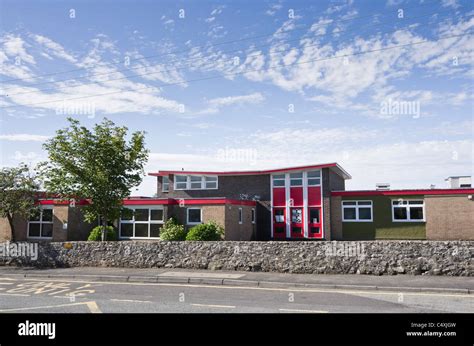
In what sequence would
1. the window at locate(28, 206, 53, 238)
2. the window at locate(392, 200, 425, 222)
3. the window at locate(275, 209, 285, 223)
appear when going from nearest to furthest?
the window at locate(28, 206, 53, 238), the window at locate(392, 200, 425, 222), the window at locate(275, 209, 285, 223)

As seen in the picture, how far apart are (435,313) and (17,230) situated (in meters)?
25.9

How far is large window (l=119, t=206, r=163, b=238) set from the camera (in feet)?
86.3

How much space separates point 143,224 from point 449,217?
2050cm

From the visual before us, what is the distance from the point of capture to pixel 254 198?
3183 cm

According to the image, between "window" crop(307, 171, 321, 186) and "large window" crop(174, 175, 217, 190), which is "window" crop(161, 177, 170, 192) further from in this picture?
"window" crop(307, 171, 321, 186)

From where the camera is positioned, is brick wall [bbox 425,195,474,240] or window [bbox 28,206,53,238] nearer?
brick wall [bbox 425,195,474,240]

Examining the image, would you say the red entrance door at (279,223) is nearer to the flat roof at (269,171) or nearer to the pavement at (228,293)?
the flat roof at (269,171)

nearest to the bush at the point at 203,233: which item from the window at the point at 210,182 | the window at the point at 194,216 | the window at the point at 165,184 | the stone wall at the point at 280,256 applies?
the stone wall at the point at 280,256

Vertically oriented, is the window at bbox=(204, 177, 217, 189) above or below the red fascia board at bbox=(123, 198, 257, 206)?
above

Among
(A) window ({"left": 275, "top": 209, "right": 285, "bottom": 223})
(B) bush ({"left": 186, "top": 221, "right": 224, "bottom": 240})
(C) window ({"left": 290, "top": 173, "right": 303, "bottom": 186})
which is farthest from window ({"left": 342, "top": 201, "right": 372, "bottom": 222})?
(B) bush ({"left": 186, "top": 221, "right": 224, "bottom": 240})

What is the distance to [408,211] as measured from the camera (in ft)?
91.1

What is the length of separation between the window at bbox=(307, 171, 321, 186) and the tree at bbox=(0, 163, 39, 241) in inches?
740

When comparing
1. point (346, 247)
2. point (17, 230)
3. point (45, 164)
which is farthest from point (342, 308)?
point (17, 230)
